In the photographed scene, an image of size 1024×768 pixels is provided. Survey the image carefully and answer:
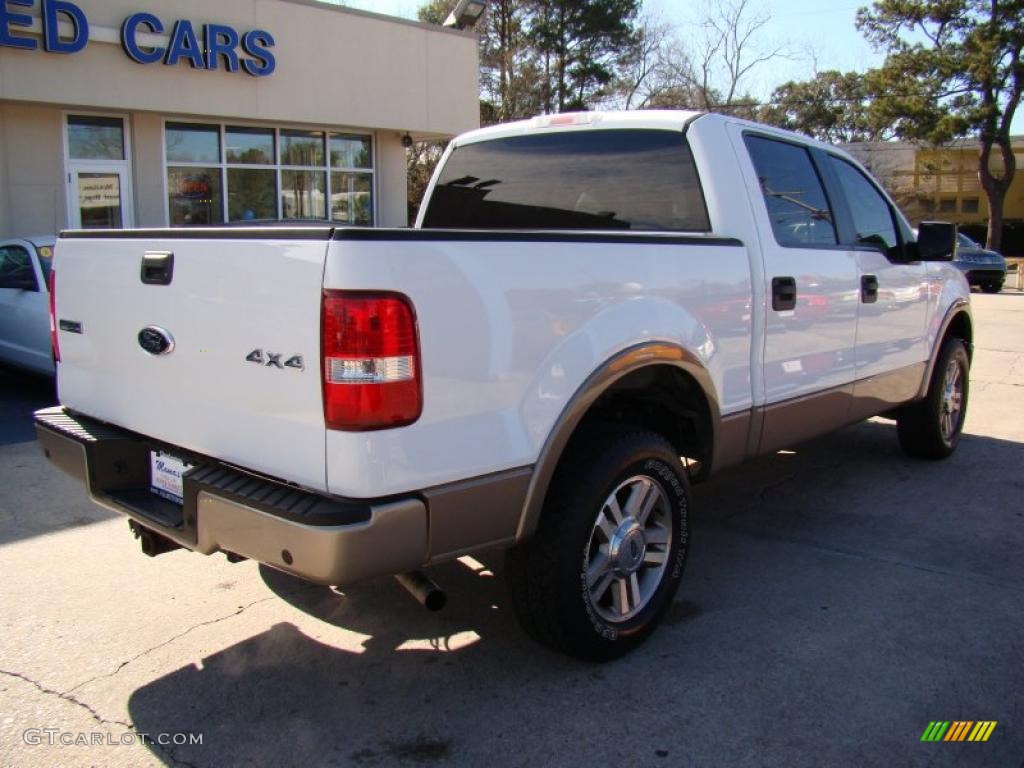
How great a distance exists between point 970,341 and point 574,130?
3820 mm

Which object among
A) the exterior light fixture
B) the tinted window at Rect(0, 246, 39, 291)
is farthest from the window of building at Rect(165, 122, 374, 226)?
the tinted window at Rect(0, 246, 39, 291)

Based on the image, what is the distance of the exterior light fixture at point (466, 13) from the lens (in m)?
19.0

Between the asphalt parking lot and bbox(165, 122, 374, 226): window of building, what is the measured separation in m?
12.0

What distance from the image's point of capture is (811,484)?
5719 millimetres

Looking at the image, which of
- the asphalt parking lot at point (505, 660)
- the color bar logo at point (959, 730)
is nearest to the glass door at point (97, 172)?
the asphalt parking lot at point (505, 660)

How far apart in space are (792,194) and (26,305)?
7031mm

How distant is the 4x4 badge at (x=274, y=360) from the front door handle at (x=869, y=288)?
3329mm

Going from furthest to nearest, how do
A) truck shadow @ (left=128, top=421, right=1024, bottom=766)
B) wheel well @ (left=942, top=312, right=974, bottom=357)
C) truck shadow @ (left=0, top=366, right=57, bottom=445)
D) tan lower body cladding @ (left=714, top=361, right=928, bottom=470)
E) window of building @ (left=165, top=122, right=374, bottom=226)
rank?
window of building @ (left=165, top=122, right=374, bottom=226)
truck shadow @ (left=0, top=366, right=57, bottom=445)
wheel well @ (left=942, top=312, right=974, bottom=357)
tan lower body cladding @ (left=714, top=361, right=928, bottom=470)
truck shadow @ (left=128, top=421, right=1024, bottom=766)

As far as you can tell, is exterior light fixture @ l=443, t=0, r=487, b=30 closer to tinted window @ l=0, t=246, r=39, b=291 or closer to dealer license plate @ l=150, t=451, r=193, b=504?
tinted window @ l=0, t=246, r=39, b=291

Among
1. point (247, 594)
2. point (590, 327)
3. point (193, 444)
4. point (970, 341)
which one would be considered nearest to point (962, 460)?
point (970, 341)

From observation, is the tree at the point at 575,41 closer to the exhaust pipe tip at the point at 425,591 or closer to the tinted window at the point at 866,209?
the tinted window at the point at 866,209

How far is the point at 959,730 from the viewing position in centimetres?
293

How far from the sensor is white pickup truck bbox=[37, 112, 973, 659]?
2.52 m

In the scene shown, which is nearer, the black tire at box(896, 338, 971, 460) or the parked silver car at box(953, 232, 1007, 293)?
the black tire at box(896, 338, 971, 460)
